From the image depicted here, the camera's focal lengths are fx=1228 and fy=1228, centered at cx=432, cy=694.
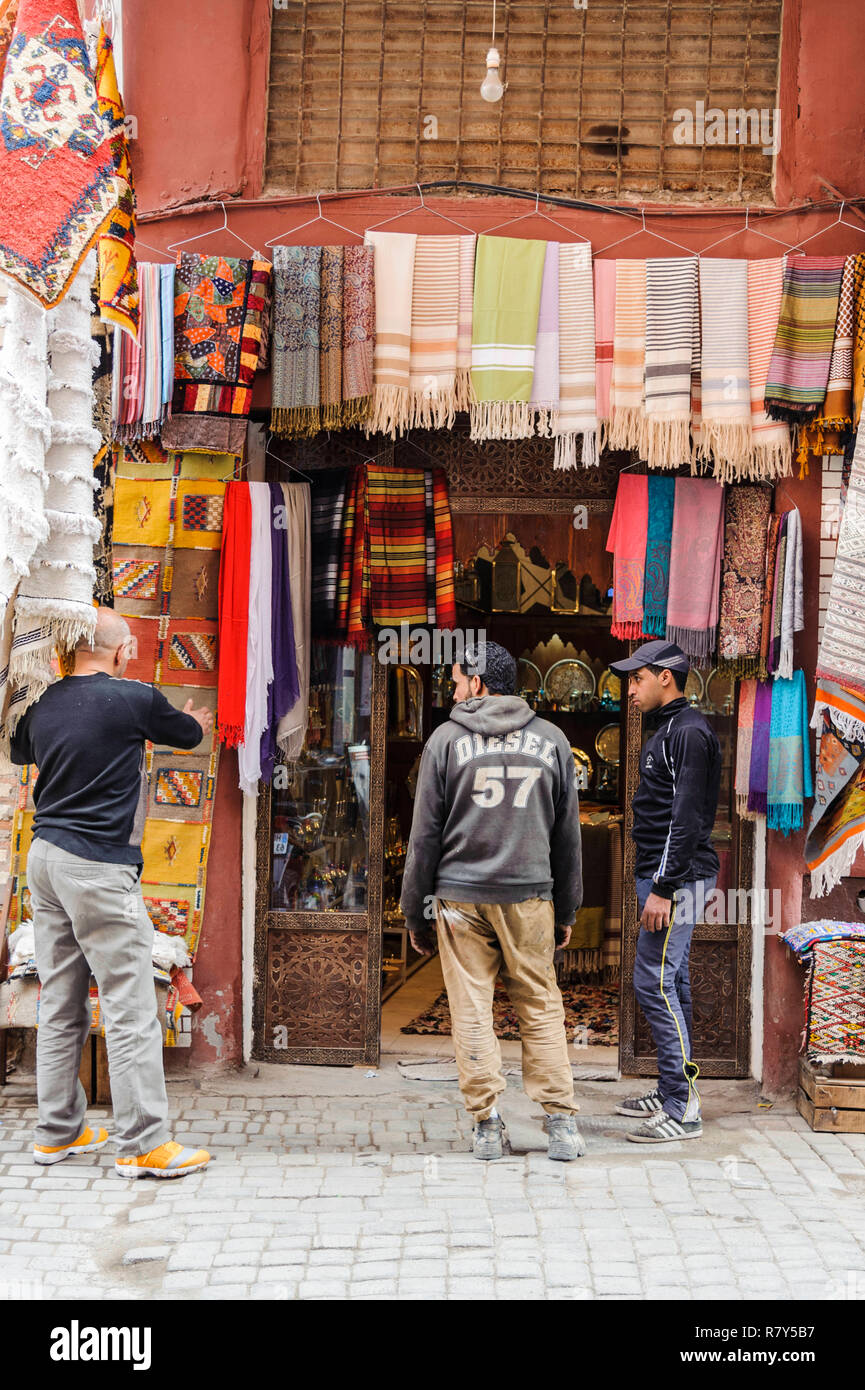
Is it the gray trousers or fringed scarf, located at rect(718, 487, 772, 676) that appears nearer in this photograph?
the gray trousers

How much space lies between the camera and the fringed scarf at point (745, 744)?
219 inches

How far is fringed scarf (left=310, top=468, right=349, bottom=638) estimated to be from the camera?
580 cm

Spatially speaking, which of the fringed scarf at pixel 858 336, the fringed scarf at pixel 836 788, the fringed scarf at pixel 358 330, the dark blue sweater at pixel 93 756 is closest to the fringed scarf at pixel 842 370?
the fringed scarf at pixel 858 336

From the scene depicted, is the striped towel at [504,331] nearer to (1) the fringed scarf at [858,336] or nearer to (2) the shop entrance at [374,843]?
(2) the shop entrance at [374,843]

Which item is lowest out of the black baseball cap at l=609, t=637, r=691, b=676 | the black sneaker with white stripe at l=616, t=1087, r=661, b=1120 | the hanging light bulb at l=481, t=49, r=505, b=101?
the black sneaker with white stripe at l=616, t=1087, r=661, b=1120

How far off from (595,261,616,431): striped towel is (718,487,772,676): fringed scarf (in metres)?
0.76

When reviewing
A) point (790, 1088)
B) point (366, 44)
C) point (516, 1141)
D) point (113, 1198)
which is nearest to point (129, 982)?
point (113, 1198)

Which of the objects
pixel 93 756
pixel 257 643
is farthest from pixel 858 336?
pixel 93 756

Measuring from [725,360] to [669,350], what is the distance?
250 mm

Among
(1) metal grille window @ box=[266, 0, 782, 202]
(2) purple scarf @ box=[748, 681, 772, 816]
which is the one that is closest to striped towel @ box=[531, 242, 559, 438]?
(1) metal grille window @ box=[266, 0, 782, 202]

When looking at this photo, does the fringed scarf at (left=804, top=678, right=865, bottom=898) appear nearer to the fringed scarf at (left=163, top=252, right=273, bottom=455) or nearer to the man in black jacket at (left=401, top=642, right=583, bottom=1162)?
the man in black jacket at (left=401, top=642, right=583, bottom=1162)

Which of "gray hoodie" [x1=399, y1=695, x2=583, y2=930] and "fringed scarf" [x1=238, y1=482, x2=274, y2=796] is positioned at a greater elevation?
"fringed scarf" [x1=238, y1=482, x2=274, y2=796]

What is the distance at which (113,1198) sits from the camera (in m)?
4.15

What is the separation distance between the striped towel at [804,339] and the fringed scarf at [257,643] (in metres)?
2.29
